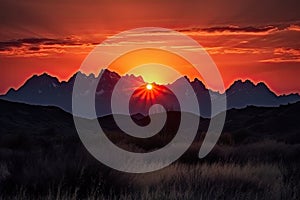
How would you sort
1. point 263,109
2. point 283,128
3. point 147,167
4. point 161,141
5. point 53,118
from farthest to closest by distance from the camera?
1. point 53,118
2. point 263,109
3. point 283,128
4. point 161,141
5. point 147,167

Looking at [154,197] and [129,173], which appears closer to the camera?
[154,197]

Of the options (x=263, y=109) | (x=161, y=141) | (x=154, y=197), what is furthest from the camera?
(x=263, y=109)

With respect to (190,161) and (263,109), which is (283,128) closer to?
(263,109)

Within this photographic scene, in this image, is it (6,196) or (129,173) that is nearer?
(6,196)

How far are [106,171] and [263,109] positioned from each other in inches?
5608

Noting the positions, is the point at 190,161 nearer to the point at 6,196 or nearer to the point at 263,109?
the point at 6,196

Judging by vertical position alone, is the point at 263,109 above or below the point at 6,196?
above

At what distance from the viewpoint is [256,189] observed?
42.5ft

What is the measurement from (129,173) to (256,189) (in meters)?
2.82

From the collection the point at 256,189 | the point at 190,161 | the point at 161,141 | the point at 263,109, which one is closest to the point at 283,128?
the point at 263,109

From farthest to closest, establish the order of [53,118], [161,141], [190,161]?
1. [53,118]
2. [161,141]
3. [190,161]

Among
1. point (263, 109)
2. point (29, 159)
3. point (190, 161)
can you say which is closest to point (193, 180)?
point (29, 159)

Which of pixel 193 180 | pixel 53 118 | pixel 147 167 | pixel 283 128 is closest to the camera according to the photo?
pixel 193 180

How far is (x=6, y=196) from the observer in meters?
11.7
